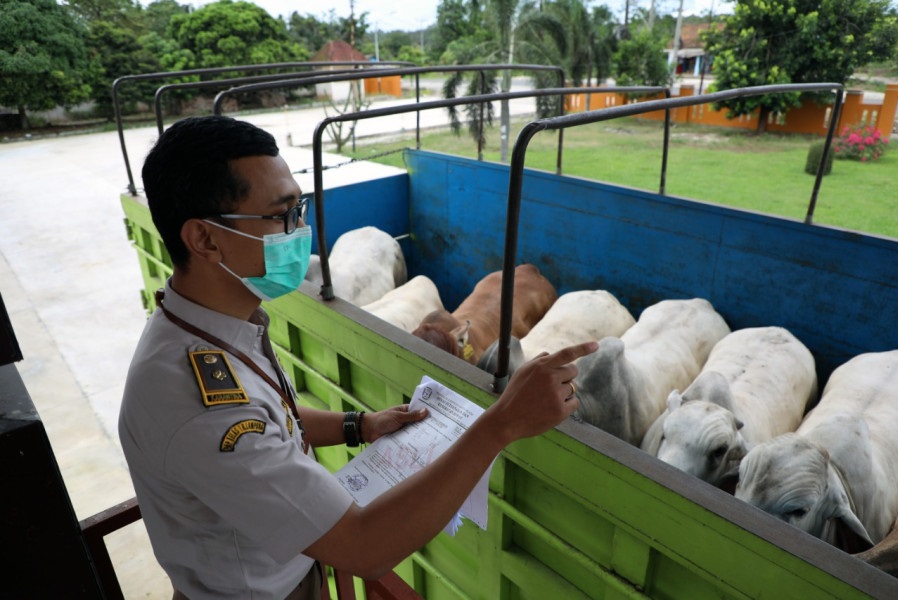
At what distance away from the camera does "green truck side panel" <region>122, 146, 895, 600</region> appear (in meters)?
1.33

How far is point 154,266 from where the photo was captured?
4.51 m

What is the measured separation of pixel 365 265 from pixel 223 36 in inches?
1148

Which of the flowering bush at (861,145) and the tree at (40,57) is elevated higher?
the tree at (40,57)

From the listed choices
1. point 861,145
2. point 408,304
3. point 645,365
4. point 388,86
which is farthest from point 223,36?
point 645,365

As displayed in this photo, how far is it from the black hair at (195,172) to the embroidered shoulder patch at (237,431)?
430mm

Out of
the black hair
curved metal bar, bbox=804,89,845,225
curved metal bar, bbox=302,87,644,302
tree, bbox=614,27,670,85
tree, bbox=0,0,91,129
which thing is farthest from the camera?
tree, bbox=614,27,670,85

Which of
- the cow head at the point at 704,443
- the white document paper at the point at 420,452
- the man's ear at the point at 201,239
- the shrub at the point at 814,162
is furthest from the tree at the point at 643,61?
the man's ear at the point at 201,239

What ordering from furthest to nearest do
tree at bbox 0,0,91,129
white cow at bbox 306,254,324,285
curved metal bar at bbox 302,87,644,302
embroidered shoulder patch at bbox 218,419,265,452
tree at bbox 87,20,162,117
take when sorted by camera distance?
tree at bbox 87,20,162,117 → tree at bbox 0,0,91,129 → white cow at bbox 306,254,324,285 → curved metal bar at bbox 302,87,644,302 → embroidered shoulder patch at bbox 218,419,265,452

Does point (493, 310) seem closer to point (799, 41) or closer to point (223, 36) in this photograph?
point (799, 41)

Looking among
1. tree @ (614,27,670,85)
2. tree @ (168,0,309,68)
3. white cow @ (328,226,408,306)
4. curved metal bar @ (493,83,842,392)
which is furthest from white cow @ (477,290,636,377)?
tree @ (168,0,309,68)

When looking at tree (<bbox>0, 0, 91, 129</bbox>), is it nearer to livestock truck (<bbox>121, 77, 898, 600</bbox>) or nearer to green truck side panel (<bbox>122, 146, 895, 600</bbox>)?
livestock truck (<bbox>121, 77, 898, 600</bbox>)

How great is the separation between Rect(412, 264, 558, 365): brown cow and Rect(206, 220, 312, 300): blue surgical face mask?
6.40 ft

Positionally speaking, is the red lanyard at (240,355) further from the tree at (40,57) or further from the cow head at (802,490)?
the tree at (40,57)

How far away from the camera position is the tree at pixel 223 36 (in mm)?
28891
